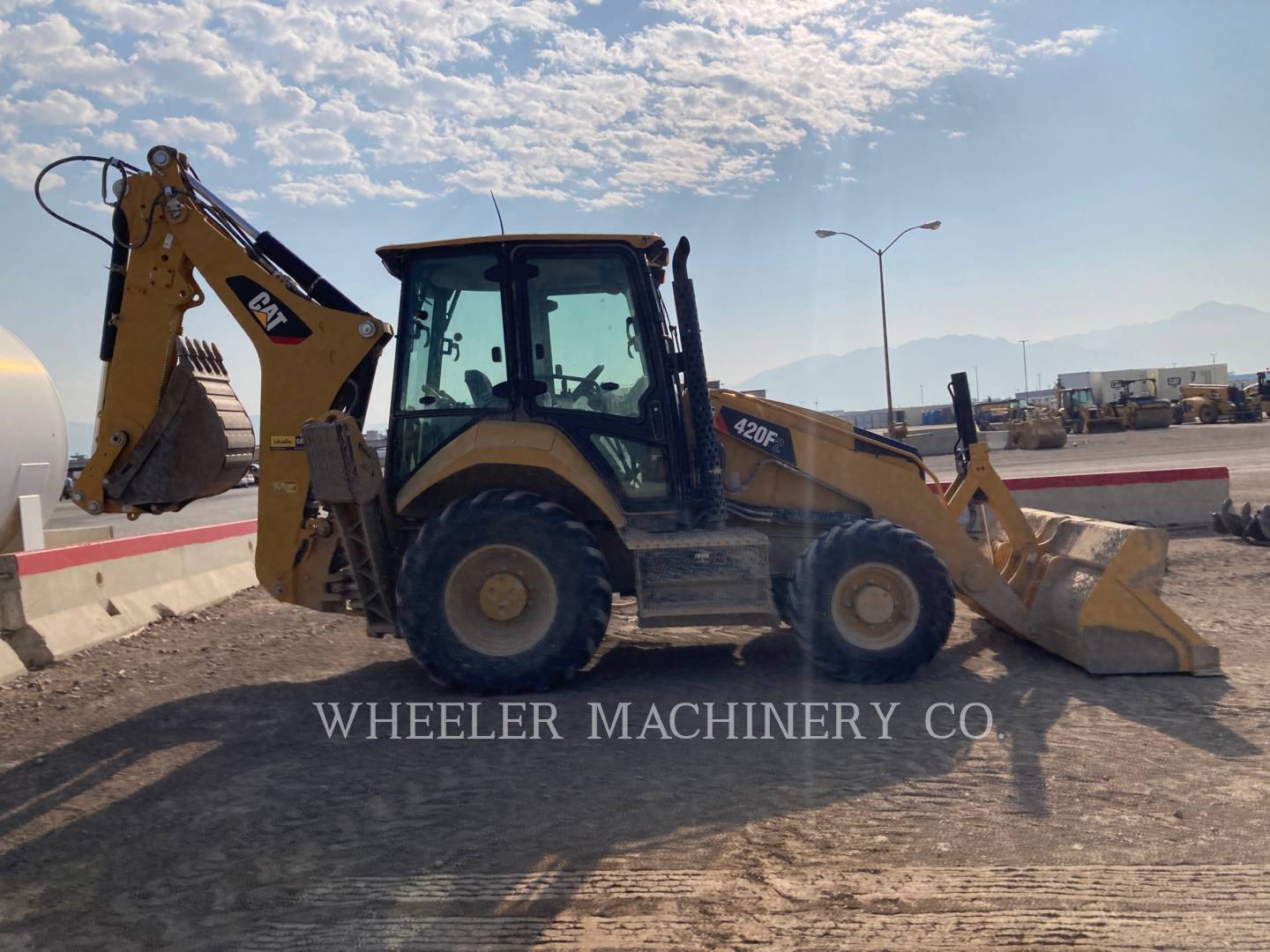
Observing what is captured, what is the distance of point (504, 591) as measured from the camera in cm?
638

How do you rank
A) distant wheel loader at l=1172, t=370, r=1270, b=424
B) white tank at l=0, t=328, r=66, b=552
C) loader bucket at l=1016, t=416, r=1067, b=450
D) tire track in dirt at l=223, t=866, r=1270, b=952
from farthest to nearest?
distant wheel loader at l=1172, t=370, r=1270, b=424, loader bucket at l=1016, t=416, r=1067, b=450, white tank at l=0, t=328, r=66, b=552, tire track in dirt at l=223, t=866, r=1270, b=952

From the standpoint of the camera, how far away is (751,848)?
4012 mm

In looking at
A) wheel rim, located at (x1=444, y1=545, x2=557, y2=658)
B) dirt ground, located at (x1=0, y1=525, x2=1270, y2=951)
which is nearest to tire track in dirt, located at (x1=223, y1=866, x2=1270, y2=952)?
dirt ground, located at (x1=0, y1=525, x2=1270, y2=951)

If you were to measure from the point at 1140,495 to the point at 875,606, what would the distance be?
26.7 feet

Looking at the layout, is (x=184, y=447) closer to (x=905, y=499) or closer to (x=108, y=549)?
(x=108, y=549)

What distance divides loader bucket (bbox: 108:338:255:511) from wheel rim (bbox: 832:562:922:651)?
13.5 feet

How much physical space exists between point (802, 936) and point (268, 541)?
4474 millimetres

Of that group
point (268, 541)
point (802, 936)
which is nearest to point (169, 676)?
point (268, 541)

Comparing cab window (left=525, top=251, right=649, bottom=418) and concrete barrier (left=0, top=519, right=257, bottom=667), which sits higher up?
cab window (left=525, top=251, right=649, bottom=418)

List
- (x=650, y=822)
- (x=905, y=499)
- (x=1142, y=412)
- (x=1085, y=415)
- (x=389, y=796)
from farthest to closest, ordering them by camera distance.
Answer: (x=1085, y=415) < (x=1142, y=412) < (x=905, y=499) < (x=389, y=796) < (x=650, y=822)

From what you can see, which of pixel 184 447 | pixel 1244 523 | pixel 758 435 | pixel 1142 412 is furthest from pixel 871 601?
pixel 1142 412

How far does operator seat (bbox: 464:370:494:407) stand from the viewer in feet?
21.7

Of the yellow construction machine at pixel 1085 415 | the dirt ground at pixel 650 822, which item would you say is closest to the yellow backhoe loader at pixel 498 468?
the dirt ground at pixel 650 822

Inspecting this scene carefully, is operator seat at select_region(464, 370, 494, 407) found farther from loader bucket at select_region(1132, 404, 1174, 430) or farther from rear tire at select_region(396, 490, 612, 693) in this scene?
loader bucket at select_region(1132, 404, 1174, 430)
